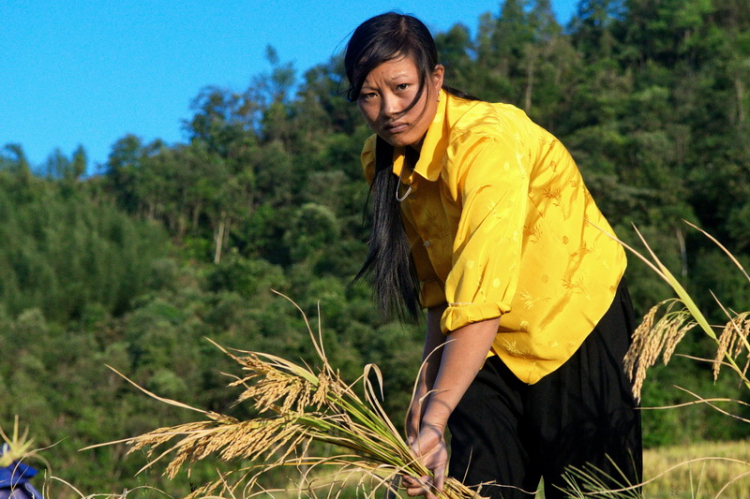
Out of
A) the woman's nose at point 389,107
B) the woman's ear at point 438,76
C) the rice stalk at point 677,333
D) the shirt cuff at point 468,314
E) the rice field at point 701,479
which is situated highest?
the woman's ear at point 438,76

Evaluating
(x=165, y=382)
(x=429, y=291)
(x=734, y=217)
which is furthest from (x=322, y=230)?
(x=429, y=291)

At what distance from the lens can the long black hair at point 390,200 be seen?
150cm

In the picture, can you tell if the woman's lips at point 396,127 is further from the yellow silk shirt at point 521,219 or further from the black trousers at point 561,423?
the black trousers at point 561,423

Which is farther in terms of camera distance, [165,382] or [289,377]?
[165,382]

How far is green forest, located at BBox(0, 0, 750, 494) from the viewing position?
26375 mm

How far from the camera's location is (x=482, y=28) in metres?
48.1

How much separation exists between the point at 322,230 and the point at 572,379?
35.4 meters

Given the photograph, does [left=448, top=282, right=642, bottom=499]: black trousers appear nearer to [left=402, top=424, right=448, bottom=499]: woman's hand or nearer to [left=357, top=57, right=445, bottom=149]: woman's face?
[left=402, top=424, right=448, bottom=499]: woman's hand

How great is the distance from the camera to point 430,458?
1287 mm

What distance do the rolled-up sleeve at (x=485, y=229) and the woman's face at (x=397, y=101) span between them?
0.14 m

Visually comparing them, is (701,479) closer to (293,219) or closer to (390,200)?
(390,200)

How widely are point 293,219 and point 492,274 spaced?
37271mm

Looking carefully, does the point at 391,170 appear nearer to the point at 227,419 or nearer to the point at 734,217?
the point at 227,419

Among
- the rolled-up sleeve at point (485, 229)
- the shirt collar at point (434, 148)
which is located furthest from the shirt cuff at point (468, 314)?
the shirt collar at point (434, 148)
